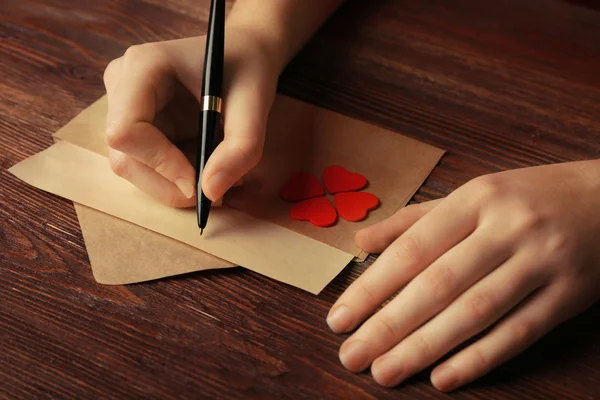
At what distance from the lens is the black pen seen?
833mm

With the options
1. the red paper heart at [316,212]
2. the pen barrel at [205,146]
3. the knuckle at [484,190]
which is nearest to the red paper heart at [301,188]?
the red paper heart at [316,212]

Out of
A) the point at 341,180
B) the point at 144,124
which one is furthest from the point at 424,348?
the point at 144,124

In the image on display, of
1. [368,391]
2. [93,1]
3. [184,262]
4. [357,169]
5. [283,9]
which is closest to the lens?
[368,391]

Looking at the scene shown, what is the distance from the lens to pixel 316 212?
2.89 feet

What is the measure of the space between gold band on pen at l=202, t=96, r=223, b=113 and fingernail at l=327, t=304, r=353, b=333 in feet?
0.96

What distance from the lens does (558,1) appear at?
1.30m

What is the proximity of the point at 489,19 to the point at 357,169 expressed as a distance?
0.49 meters

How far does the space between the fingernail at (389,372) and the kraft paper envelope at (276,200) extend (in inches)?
4.8

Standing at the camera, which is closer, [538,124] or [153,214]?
[153,214]

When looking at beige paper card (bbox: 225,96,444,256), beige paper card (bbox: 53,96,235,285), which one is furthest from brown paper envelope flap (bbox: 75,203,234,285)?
beige paper card (bbox: 225,96,444,256)

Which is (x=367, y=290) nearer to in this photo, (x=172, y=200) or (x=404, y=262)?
(x=404, y=262)

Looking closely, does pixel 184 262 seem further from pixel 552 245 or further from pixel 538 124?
pixel 538 124

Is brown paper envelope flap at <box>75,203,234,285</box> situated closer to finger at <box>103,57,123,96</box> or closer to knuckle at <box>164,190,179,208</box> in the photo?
knuckle at <box>164,190,179,208</box>

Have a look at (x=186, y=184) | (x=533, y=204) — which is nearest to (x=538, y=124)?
(x=533, y=204)
